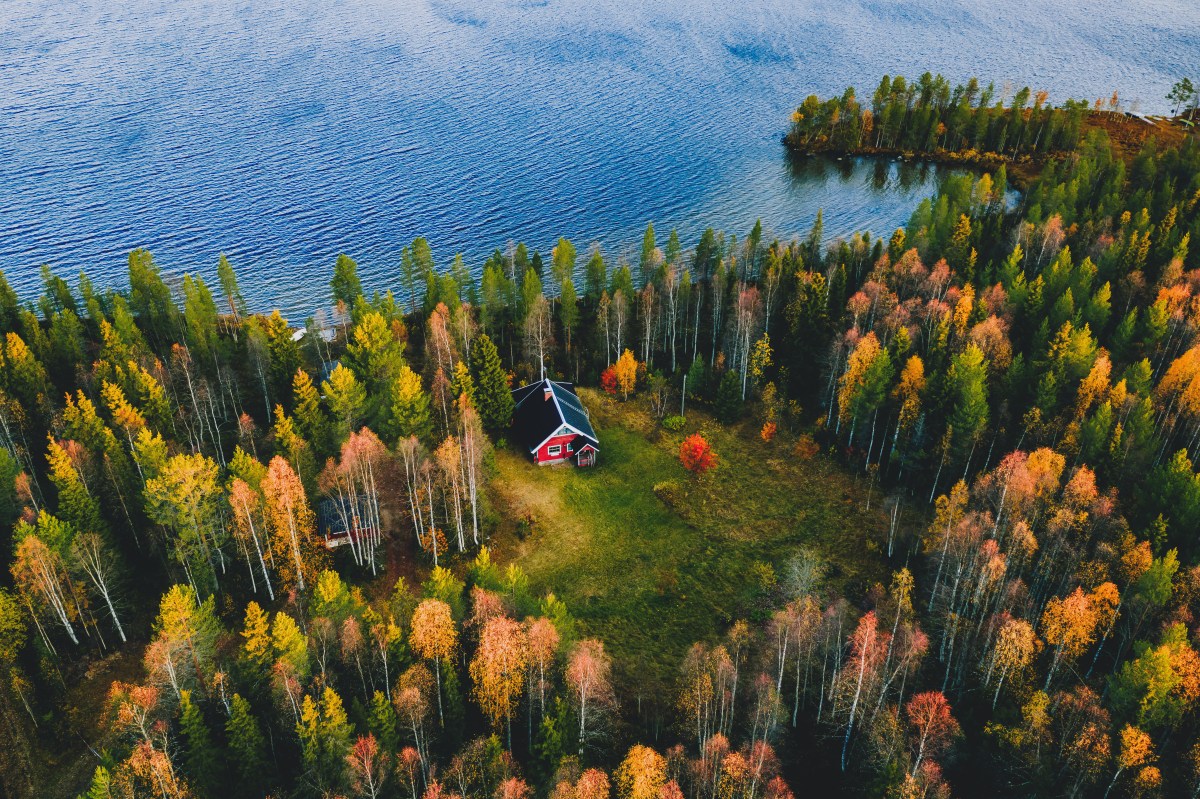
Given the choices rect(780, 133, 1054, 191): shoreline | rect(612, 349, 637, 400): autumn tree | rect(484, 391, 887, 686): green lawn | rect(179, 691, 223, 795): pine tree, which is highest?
rect(780, 133, 1054, 191): shoreline

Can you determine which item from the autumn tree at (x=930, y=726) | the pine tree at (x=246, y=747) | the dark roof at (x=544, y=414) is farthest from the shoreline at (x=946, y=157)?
the pine tree at (x=246, y=747)

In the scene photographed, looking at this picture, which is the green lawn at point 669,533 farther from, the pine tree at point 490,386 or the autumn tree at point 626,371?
the autumn tree at point 626,371

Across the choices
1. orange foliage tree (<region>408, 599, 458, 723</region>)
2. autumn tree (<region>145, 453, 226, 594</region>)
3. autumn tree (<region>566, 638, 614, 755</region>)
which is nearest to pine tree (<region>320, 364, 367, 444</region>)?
autumn tree (<region>145, 453, 226, 594</region>)

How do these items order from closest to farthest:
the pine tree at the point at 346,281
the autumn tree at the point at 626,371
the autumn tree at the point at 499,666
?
1. the autumn tree at the point at 499,666
2. the autumn tree at the point at 626,371
3. the pine tree at the point at 346,281

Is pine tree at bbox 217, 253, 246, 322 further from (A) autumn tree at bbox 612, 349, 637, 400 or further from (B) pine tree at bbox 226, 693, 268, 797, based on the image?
(B) pine tree at bbox 226, 693, 268, 797

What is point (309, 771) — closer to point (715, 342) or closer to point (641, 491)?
point (641, 491)

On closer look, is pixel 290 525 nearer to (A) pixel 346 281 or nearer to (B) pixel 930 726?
(A) pixel 346 281
